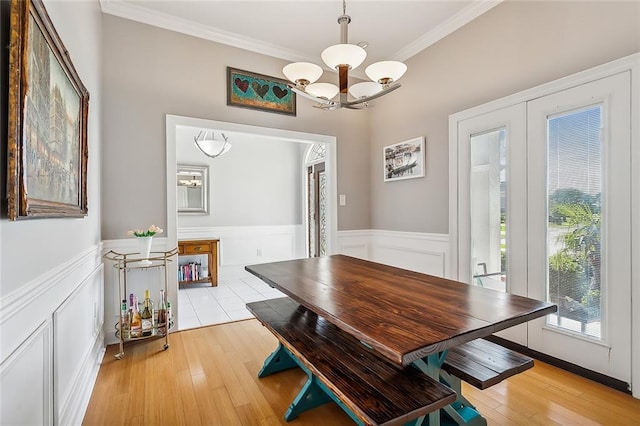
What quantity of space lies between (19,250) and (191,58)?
2607 millimetres

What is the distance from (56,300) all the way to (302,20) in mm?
2823

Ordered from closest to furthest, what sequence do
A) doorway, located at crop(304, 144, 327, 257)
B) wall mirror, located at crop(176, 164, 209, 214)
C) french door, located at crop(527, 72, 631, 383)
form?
french door, located at crop(527, 72, 631, 383), wall mirror, located at crop(176, 164, 209, 214), doorway, located at crop(304, 144, 327, 257)

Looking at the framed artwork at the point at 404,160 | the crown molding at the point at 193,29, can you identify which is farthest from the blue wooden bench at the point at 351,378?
the crown molding at the point at 193,29

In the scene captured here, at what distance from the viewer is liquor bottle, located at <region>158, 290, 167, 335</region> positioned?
2.65 m

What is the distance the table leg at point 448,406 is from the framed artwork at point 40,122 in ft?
5.09

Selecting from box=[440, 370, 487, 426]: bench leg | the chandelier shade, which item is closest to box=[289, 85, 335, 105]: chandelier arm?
the chandelier shade

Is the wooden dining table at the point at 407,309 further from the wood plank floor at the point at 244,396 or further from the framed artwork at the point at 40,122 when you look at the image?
the framed artwork at the point at 40,122

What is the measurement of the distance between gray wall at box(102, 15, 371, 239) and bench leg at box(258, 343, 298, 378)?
63.6 inches

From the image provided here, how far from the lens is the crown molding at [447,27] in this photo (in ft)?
8.68

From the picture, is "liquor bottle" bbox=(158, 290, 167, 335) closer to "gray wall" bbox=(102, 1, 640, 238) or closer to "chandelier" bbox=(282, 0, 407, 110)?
"gray wall" bbox=(102, 1, 640, 238)

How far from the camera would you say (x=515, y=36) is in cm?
245

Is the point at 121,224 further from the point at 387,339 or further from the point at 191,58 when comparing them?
the point at 387,339

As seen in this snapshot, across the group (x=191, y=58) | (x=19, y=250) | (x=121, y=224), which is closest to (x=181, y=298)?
(x=121, y=224)

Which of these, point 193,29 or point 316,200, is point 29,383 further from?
point 316,200
